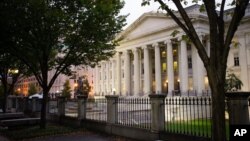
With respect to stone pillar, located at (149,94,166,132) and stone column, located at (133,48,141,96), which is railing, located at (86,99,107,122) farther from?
stone column, located at (133,48,141,96)

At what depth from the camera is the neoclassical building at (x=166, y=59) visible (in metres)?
46.9

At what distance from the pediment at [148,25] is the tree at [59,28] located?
34971mm

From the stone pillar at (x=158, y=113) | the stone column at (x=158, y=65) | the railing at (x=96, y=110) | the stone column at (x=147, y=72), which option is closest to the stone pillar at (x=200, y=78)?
the stone column at (x=158, y=65)

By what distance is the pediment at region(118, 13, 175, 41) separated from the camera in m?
53.6

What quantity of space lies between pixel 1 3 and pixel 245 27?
4074 centimetres

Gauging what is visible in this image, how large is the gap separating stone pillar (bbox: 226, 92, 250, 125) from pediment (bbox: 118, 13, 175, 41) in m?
43.4

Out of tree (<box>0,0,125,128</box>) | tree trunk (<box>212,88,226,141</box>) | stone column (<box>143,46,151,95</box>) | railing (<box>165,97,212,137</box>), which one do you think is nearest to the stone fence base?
railing (<box>165,97,212,137</box>)

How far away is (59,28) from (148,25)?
4262 centimetres

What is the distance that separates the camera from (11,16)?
15.8 meters

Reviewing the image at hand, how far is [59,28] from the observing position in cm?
1733

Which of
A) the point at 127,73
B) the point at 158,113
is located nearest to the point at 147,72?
the point at 127,73

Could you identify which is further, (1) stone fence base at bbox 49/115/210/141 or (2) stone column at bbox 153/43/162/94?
(2) stone column at bbox 153/43/162/94

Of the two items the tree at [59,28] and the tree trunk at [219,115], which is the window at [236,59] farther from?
the tree trunk at [219,115]

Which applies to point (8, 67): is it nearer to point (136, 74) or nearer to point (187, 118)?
point (187, 118)
